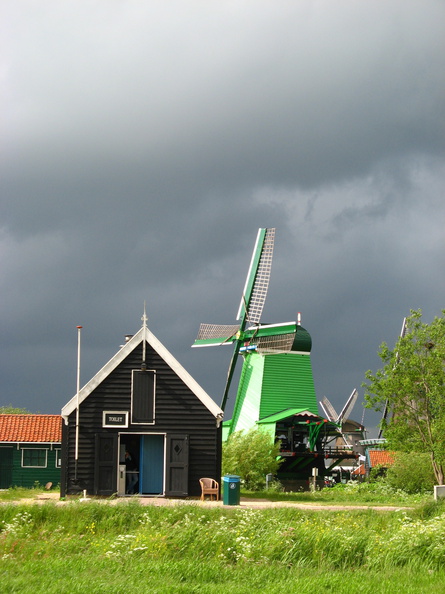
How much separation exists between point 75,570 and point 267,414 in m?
29.7

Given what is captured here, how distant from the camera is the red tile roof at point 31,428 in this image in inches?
1422

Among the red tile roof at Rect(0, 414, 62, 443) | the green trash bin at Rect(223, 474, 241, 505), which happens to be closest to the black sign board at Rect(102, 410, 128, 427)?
the green trash bin at Rect(223, 474, 241, 505)

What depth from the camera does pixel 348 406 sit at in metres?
62.2

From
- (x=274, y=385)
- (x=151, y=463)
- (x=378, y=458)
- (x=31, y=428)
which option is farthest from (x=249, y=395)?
(x=151, y=463)

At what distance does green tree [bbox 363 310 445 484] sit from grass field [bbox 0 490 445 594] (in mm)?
14535

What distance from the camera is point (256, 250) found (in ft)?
164

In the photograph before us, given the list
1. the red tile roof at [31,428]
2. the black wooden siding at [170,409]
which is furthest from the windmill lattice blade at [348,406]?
the black wooden siding at [170,409]

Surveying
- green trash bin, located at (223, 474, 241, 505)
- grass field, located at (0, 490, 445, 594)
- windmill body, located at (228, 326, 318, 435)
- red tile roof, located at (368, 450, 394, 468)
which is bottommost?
grass field, located at (0, 490, 445, 594)

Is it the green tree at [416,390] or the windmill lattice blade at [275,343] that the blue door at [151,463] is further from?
the windmill lattice blade at [275,343]

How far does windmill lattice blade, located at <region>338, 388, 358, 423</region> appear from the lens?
61.5 meters

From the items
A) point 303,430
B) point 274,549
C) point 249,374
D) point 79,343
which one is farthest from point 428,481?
point 274,549

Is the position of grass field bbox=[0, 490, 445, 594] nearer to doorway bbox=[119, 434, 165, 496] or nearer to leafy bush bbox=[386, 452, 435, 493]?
doorway bbox=[119, 434, 165, 496]

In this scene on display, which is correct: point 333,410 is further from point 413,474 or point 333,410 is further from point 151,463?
point 151,463

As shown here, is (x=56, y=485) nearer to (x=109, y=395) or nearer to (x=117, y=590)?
(x=109, y=395)
